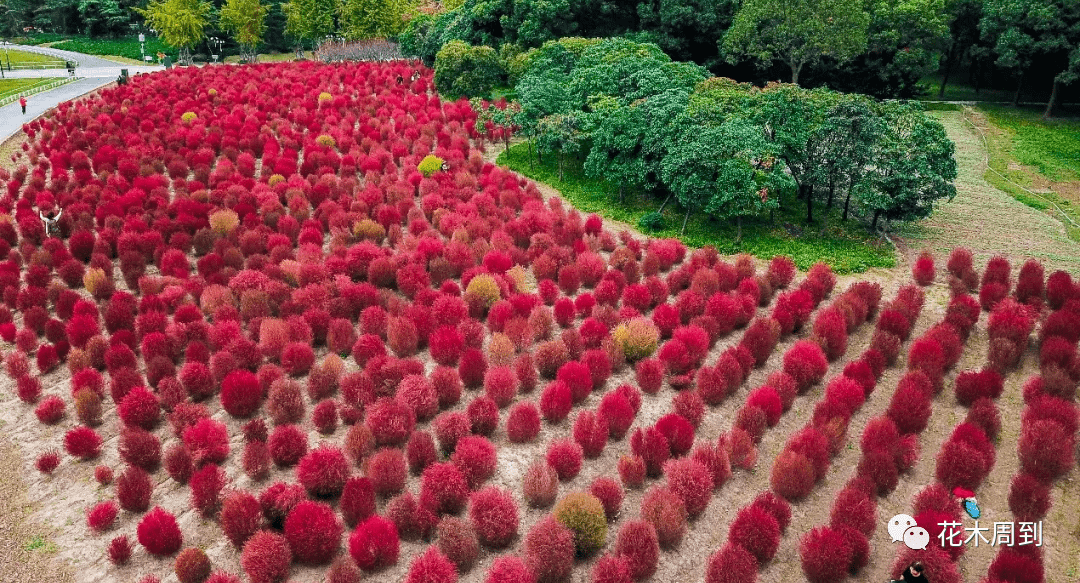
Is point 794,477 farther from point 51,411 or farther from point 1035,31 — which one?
point 1035,31

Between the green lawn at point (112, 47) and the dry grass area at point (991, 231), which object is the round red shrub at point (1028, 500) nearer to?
the dry grass area at point (991, 231)

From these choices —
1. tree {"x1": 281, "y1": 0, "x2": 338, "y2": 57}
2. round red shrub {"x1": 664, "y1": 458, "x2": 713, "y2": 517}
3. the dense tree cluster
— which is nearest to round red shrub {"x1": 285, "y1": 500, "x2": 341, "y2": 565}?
round red shrub {"x1": 664, "y1": 458, "x2": 713, "y2": 517}

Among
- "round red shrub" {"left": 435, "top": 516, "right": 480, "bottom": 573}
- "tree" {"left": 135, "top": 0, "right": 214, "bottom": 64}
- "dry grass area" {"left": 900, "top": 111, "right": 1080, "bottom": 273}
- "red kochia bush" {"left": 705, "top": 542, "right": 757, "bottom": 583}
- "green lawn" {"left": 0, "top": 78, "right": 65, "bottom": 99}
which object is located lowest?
"round red shrub" {"left": 435, "top": 516, "right": 480, "bottom": 573}

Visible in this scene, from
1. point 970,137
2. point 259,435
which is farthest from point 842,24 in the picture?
point 259,435

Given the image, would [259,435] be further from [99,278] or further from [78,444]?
[99,278]

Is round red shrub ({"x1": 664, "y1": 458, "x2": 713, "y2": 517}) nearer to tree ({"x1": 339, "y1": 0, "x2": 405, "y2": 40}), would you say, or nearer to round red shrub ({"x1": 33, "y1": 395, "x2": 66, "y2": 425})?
round red shrub ({"x1": 33, "y1": 395, "x2": 66, "y2": 425})
